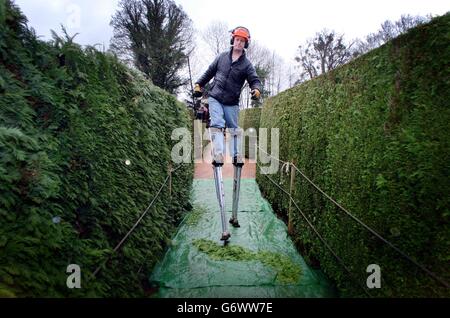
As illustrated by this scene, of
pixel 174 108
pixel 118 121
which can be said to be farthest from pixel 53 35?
pixel 174 108

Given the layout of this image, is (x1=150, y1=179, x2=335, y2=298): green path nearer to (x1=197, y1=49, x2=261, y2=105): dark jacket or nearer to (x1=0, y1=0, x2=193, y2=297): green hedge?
(x1=0, y1=0, x2=193, y2=297): green hedge

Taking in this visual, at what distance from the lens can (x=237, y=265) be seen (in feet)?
11.3

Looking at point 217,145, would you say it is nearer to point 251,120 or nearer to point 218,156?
point 218,156

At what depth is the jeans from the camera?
14.2 feet

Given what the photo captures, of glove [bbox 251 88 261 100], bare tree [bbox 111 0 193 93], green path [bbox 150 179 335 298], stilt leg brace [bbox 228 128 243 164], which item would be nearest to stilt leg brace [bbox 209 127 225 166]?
stilt leg brace [bbox 228 128 243 164]

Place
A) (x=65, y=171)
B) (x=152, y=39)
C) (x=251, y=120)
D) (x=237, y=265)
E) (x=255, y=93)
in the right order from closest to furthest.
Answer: (x=65, y=171)
(x=237, y=265)
(x=255, y=93)
(x=251, y=120)
(x=152, y=39)

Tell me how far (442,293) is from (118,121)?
3.00m

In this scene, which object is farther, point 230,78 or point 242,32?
point 230,78

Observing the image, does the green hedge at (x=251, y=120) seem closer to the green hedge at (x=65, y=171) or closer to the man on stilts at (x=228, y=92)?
the man on stilts at (x=228, y=92)

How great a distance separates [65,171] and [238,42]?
10.6 feet

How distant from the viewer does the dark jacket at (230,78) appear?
4.44 metres

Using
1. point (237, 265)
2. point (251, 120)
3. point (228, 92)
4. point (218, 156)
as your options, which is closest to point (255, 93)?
point (228, 92)

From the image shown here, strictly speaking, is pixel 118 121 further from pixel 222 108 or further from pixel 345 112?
pixel 345 112

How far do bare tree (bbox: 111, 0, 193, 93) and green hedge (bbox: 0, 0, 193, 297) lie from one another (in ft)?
83.9
